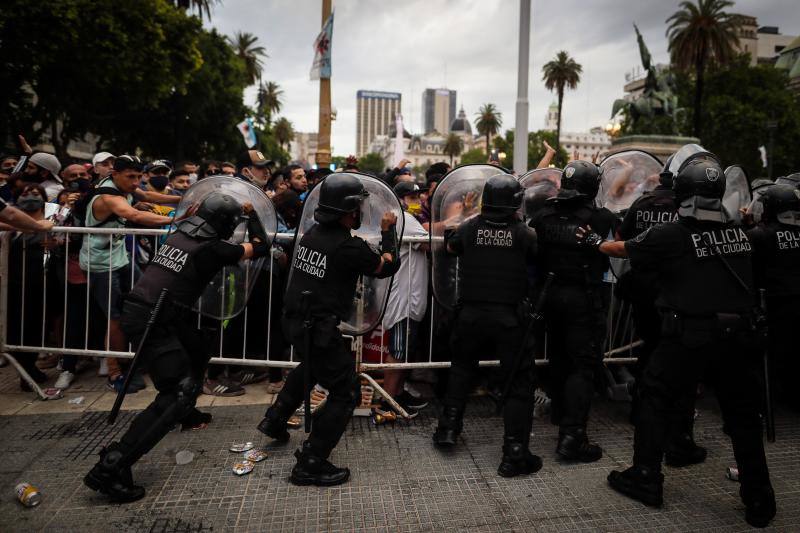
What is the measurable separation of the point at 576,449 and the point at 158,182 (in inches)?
198

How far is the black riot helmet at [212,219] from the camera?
11.2 ft

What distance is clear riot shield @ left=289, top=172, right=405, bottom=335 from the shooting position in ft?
12.2

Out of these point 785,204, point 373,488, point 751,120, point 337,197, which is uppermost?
point 751,120

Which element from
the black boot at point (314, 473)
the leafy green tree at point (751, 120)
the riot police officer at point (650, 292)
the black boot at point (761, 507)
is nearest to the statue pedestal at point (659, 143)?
the leafy green tree at point (751, 120)

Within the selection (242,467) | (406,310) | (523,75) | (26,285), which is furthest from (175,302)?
(523,75)

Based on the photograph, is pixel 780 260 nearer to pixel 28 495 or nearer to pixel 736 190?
pixel 736 190

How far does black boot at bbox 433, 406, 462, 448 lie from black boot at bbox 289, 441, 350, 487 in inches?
29.8

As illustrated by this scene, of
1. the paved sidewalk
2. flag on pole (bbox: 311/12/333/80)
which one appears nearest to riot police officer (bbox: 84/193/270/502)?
the paved sidewalk

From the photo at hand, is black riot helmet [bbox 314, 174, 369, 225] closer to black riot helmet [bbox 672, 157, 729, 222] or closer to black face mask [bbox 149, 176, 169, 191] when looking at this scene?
black riot helmet [bbox 672, 157, 729, 222]

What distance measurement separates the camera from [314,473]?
3387mm

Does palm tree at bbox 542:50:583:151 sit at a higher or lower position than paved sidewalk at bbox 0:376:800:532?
higher

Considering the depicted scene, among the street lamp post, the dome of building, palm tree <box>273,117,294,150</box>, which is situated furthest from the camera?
the dome of building

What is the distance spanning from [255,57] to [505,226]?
5284 centimetres

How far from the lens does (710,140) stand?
3238 cm
